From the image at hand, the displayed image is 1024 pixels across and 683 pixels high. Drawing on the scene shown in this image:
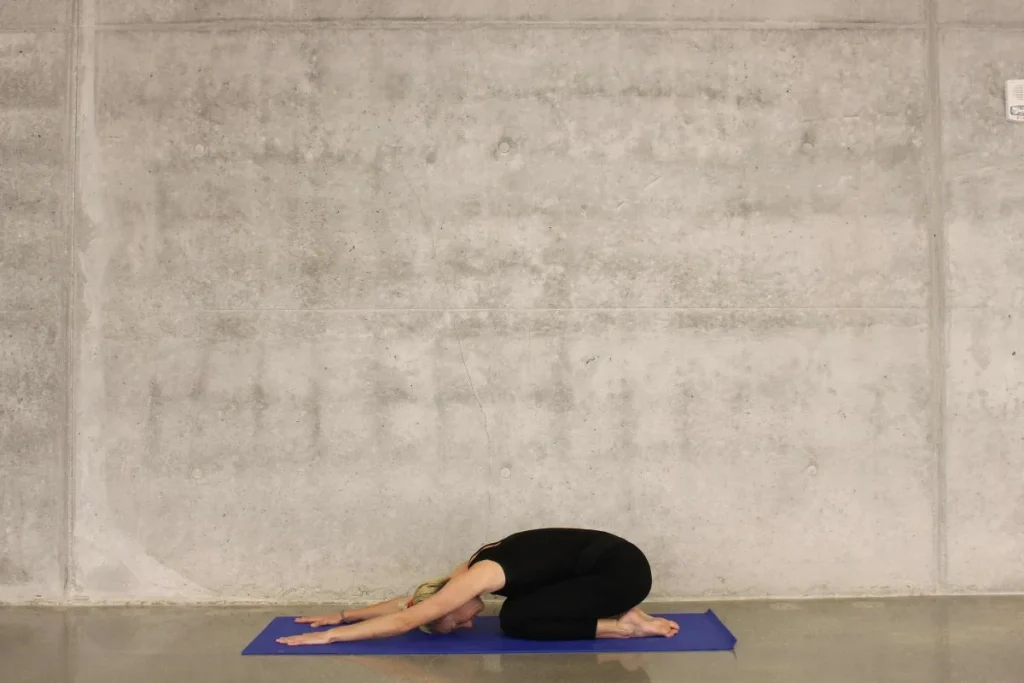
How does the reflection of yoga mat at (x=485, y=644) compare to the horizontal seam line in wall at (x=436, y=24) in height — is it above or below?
below

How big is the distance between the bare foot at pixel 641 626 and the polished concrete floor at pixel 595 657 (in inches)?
9.6

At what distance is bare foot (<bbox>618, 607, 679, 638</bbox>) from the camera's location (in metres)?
3.58

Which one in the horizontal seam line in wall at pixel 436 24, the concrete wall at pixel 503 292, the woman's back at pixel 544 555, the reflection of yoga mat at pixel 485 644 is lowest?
the reflection of yoga mat at pixel 485 644

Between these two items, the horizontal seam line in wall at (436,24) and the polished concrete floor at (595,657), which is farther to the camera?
the horizontal seam line in wall at (436,24)

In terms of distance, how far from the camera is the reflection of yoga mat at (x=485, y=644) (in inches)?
134

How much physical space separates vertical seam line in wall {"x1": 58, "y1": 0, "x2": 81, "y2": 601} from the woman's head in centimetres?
192

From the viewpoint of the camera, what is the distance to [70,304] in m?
4.34

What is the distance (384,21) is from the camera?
14.4 feet

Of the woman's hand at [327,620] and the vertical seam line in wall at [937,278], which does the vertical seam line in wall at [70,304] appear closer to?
the woman's hand at [327,620]

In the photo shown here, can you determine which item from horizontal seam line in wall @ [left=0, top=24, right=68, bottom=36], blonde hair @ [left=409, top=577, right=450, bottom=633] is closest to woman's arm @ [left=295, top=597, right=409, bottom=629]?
blonde hair @ [left=409, top=577, right=450, bottom=633]

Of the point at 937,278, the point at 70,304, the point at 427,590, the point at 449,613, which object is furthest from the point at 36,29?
the point at 937,278

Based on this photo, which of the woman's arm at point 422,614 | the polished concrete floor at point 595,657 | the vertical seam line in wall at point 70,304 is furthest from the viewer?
the vertical seam line in wall at point 70,304

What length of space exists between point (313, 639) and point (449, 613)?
544 millimetres

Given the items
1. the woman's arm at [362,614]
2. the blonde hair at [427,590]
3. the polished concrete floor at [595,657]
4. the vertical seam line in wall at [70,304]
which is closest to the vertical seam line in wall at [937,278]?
the polished concrete floor at [595,657]
